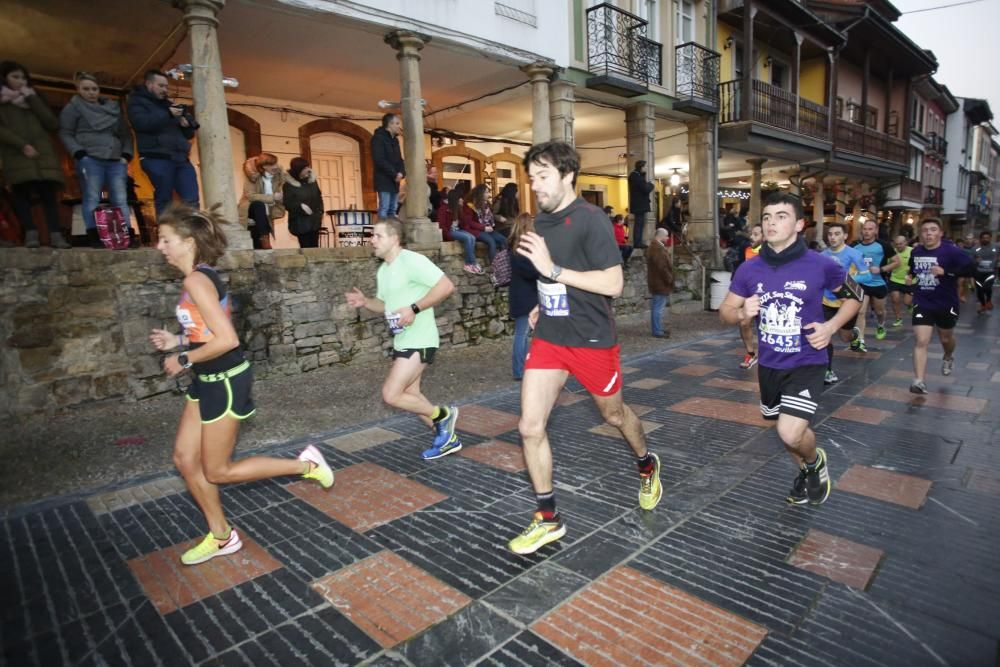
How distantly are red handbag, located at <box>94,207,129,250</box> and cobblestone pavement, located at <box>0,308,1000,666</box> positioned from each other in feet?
10.7

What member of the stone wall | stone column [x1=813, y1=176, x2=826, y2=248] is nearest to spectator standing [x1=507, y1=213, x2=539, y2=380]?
the stone wall

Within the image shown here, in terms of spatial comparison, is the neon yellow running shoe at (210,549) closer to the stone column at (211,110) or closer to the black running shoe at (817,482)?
the black running shoe at (817,482)

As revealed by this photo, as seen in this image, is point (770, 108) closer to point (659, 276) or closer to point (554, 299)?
point (659, 276)

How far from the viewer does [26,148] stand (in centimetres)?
566

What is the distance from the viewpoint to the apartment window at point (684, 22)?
14.4 metres

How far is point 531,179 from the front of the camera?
2939 millimetres

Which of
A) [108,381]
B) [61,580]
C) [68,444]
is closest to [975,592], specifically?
[61,580]

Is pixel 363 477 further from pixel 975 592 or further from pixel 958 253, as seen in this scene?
pixel 958 253

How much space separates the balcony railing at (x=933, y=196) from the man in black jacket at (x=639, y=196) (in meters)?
28.2

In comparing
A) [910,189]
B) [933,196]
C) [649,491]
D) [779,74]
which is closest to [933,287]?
[649,491]

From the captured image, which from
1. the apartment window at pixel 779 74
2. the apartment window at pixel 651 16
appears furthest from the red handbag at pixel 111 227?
the apartment window at pixel 779 74

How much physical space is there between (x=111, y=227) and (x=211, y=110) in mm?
1883

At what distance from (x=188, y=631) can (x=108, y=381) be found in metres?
4.54

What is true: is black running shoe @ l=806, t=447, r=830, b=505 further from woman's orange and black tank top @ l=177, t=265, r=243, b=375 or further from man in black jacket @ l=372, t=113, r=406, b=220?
man in black jacket @ l=372, t=113, r=406, b=220
